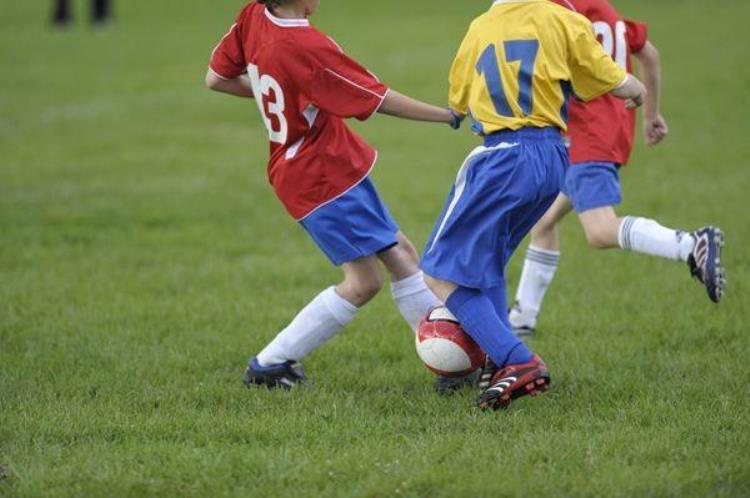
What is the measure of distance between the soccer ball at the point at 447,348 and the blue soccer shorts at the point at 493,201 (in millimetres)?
289

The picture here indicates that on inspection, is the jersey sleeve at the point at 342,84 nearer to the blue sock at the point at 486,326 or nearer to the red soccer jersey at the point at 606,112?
the blue sock at the point at 486,326

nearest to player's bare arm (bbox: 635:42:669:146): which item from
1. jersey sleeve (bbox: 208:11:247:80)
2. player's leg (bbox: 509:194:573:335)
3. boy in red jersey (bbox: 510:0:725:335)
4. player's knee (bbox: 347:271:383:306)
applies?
boy in red jersey (bbox: 510:0:725:335)

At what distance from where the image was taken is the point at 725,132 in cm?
1295

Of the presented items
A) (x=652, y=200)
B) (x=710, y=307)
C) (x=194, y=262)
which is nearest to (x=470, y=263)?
(x=710, y=307)

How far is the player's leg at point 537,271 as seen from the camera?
254 inches

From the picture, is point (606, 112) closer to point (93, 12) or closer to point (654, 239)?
point (654, 239)

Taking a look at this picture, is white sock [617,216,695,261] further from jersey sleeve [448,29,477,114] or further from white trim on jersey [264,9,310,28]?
white trim on jersey [264,9,310,28]

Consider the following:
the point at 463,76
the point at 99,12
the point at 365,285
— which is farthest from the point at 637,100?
the point at 99,12

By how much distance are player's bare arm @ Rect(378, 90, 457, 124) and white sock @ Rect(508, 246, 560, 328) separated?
1.76 meters

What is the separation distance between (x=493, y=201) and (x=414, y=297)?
85 centimetres

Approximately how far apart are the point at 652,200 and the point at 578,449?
5.84m

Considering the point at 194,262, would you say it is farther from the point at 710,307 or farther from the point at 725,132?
the point at 725,132

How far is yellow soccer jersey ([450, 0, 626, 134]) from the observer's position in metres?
4.82

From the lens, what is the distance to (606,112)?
6066 millimetres
